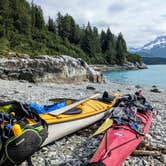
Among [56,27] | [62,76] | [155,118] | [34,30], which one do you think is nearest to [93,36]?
[56,27]

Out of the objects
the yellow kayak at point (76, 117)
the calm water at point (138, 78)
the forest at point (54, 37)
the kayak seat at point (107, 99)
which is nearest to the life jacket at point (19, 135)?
the yellow kayak at point (76, 117)

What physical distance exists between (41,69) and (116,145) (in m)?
19.8

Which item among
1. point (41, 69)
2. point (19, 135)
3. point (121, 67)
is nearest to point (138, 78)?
point (41, 69)

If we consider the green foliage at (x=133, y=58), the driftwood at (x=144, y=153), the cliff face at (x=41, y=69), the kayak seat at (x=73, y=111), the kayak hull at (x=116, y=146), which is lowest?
the driftwood at (x=144, y=153)

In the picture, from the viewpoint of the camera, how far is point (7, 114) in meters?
→ 5.19

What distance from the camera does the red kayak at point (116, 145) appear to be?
4.78 m

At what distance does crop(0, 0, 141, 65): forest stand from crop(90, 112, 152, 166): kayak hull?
43.0 metres

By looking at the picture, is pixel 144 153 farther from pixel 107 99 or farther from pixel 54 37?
pixel 54 37

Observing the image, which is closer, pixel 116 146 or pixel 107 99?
pixel 116 146

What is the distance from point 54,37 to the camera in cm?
8038

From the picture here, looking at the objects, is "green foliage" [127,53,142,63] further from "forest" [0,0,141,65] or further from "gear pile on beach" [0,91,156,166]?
"gear pile on beach" [0,91,156,166]

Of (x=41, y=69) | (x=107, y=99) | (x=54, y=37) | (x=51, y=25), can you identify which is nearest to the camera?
(x=107, y=99)

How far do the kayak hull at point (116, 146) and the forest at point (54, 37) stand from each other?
43.0 metres

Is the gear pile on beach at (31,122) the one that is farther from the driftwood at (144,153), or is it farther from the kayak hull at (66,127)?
the driftwood at (144,153)
